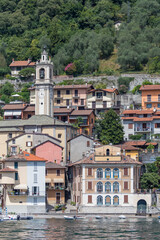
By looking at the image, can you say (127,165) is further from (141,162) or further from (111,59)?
(111,59)

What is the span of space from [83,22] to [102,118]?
196 ft

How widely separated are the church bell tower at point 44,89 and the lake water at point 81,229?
3231 centimetres

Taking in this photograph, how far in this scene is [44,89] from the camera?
128 m

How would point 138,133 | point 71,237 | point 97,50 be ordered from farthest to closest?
point 97,50 < point 138,133 < point 71,237

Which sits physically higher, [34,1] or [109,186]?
[34,1]

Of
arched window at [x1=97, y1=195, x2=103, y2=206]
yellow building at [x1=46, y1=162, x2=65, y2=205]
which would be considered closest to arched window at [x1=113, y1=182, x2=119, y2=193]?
arched window at [x1=97, y1=195, x2=103, y2=206]

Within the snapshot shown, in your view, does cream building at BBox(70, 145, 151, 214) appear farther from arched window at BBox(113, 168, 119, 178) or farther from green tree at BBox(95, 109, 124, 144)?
green tree at BBox(95, 109, 124, 144)

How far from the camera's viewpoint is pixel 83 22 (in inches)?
7402

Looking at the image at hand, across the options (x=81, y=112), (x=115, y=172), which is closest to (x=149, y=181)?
Result: (x=115, y=172)

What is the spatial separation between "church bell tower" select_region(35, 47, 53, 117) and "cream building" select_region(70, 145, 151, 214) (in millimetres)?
21167

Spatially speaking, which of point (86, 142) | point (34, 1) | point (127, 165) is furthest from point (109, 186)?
point (34, 1)

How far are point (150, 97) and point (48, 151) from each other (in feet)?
100

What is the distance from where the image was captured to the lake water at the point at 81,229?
271 ft

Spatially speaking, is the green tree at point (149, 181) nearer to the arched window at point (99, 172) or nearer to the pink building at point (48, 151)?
the arched window at point (99, 172)
